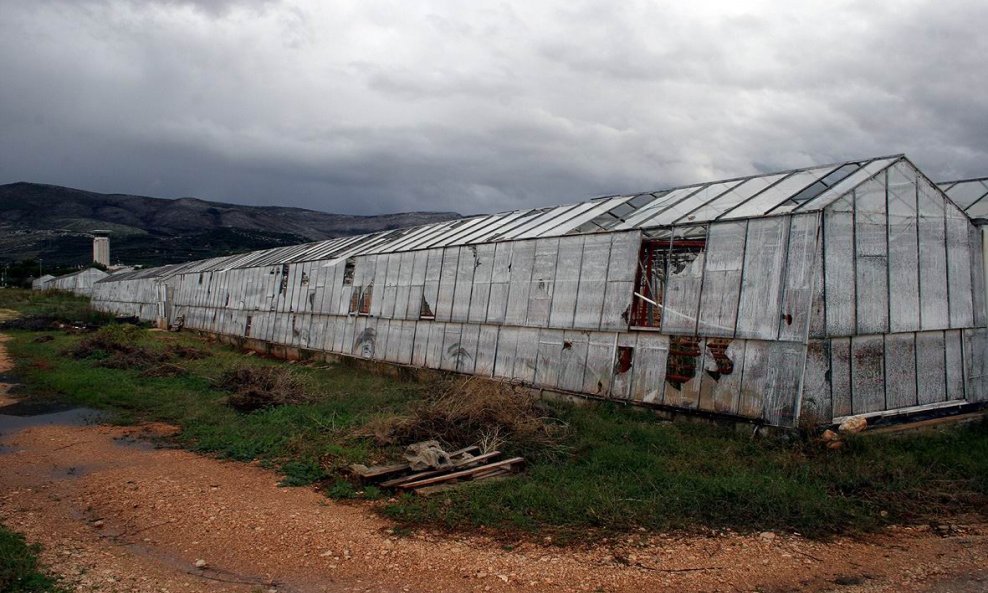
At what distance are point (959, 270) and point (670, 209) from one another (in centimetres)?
669

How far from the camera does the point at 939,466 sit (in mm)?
10367

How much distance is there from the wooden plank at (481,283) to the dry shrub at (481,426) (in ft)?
22.1

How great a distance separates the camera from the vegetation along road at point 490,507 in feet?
22.2

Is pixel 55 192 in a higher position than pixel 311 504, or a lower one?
higher

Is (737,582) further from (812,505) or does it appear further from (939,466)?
(939,466)

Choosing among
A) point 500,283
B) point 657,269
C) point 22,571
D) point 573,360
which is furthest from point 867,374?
point 22,571

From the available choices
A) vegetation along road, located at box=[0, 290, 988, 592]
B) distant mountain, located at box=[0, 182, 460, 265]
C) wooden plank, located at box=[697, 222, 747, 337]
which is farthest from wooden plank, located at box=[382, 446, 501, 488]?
distant mountain, located at box=[0, 182, 460, 265]

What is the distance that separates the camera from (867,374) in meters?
12.6

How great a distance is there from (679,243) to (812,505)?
7.33 m

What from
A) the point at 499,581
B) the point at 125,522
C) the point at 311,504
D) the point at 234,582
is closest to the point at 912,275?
the point at 499,581

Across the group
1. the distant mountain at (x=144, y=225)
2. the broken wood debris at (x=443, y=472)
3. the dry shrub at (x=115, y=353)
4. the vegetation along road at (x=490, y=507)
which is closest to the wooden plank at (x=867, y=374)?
the vegetation along road at (x=490, y=507)

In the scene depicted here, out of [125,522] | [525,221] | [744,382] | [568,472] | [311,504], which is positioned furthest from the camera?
[525,221]

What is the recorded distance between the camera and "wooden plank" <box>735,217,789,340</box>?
12281 millimetres

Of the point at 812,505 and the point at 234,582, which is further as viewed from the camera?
the point at 812,505
